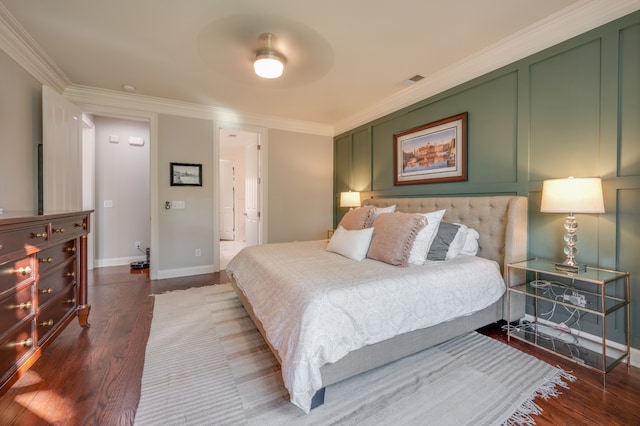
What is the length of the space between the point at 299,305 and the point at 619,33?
286cm

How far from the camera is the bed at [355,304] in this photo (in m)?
1.43

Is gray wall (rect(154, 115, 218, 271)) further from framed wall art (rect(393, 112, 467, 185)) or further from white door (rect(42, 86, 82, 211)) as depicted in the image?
framed wall art (rect(393, 112, 467, 185))

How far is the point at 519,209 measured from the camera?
2.33 meters

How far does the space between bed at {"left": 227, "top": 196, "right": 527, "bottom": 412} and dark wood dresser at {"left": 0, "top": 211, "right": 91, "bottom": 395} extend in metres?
1.25

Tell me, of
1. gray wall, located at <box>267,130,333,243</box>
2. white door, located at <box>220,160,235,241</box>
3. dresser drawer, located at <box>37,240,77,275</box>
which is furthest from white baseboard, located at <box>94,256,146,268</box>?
dresser drawer, located at <box>37,240,77,275</box>

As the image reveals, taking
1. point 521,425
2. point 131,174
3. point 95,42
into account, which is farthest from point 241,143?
point 521,425

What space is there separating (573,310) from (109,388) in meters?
3.30

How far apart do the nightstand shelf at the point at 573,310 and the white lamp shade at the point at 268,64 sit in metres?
2.65

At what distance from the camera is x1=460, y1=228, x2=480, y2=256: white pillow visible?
2.58m

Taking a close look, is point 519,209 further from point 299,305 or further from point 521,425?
point 299,305

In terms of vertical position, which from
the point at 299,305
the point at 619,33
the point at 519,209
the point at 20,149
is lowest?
the point at 299,305

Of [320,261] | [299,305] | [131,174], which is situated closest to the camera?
[299,305]

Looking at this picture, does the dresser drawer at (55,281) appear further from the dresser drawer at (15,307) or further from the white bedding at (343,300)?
the white bedding at (343,300)

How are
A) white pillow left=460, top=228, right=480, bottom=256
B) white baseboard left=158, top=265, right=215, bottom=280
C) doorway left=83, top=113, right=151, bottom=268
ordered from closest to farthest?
white pillow left=460, top=228, right=480, bottom=256, white baseboard left=158, top=265, right=215, bottom=280, doorway left=83, top=113, right=151, bottom=268
